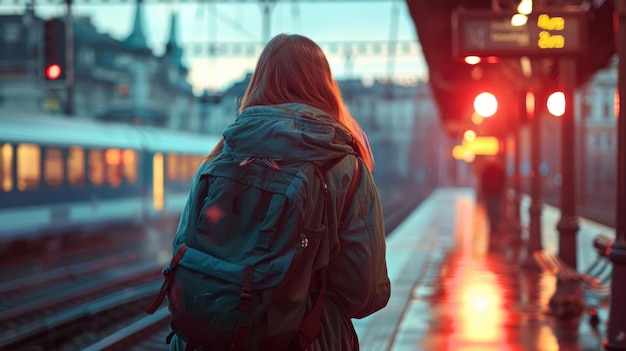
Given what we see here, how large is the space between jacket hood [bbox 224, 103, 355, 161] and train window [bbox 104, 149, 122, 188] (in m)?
19.4

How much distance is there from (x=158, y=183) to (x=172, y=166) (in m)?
1.27

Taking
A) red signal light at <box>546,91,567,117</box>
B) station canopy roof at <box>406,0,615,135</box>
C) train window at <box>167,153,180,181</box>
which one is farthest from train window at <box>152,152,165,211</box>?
red signal light at <box>546,91,567,117</box>

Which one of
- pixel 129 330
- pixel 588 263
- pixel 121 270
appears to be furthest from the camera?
pixel 121 270

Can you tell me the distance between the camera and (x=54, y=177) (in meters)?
18.4

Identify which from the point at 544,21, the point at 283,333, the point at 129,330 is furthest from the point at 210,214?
the point at 129,330

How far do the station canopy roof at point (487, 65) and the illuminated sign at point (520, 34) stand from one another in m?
0.17

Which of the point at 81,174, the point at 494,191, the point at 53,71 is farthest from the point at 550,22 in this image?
the point at 81,174

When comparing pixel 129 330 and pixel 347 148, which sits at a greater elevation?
pixel 347 148

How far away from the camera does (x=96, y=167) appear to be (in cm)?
2053

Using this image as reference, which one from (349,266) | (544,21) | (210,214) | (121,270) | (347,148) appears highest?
(544,21)

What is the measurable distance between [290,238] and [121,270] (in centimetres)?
1430

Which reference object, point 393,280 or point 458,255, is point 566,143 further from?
point 458,255

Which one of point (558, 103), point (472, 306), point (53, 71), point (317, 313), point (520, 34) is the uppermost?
point (53, 71)

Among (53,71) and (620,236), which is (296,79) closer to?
(620,236)
